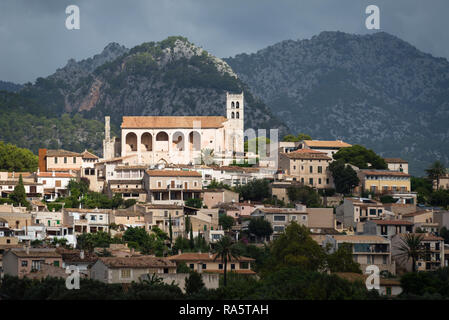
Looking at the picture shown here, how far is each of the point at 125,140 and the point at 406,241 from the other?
51.1 m

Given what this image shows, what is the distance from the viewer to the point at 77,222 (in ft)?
326

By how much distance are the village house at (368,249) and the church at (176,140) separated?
129 ft

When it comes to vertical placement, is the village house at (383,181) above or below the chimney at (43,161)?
below

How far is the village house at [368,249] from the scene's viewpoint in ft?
301

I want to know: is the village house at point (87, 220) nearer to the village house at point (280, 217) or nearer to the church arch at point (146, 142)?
the village house at point (280, 217)

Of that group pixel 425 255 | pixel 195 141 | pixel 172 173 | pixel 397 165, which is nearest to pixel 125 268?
pixel 425 255

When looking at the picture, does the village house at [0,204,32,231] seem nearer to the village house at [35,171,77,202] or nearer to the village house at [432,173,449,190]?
the village house at [35,171,77,202]

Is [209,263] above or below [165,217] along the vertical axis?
below

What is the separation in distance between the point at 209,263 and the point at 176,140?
51.8 m

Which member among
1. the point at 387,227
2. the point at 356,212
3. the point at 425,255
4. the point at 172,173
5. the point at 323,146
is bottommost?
the point at 425,255

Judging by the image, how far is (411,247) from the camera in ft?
296

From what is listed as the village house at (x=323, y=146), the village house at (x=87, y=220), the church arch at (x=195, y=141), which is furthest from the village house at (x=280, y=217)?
the church arch at (x=195, y=141)

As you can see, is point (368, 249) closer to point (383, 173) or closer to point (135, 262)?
point (135, 262)

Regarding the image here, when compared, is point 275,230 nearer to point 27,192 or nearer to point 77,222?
point 77,222
